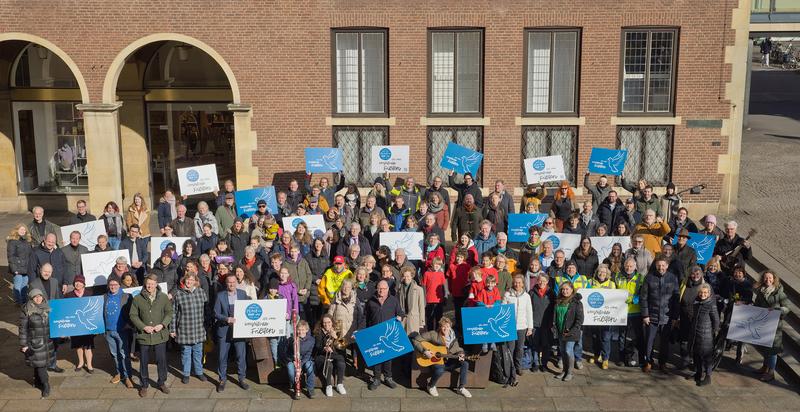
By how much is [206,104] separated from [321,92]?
16.1 ft

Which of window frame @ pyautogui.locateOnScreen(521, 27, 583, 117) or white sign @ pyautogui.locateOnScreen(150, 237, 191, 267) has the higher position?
window frame @ pyautogui.locateOnScreen(521, 27, 583, 117)

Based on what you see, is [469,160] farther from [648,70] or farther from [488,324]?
[488,324]

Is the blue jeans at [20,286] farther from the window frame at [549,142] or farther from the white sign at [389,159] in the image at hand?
the window frame at [549,142]

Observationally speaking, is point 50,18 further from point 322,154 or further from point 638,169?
point 638,169

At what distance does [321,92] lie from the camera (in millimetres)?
22516

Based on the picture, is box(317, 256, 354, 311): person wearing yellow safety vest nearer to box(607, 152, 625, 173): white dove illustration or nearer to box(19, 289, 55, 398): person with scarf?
box(19, 289, 55, 398): person with scarf

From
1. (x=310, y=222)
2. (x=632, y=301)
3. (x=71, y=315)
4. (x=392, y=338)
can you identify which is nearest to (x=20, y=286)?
(x=71, y=315)

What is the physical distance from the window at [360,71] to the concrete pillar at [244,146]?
2.20m

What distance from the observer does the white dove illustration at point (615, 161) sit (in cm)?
2016

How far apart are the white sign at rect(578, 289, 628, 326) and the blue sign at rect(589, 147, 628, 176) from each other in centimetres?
638

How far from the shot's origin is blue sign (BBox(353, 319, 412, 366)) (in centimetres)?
1349

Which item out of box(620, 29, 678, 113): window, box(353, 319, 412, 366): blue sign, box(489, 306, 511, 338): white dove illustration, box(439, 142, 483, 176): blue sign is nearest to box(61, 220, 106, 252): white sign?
box(353, 319, 412, 366): blue sign

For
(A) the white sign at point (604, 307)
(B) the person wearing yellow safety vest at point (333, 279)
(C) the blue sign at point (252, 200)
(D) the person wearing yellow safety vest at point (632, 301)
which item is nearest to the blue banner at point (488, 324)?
(A) the white sign at point (604, 307)

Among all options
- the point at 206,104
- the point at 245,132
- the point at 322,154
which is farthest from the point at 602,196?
the point at 206,104
